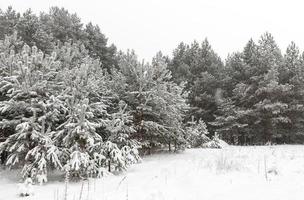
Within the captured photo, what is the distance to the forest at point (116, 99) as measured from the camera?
11.0 meters

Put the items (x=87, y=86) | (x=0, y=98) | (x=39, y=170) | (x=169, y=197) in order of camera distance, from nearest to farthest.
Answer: (x=169, y=197)
(x=39, y=170)
(x=87, y=86)
(x=0, y=98)

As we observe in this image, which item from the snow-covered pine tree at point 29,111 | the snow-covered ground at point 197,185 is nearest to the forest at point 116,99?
the snow-covered pine tree at point 29,111

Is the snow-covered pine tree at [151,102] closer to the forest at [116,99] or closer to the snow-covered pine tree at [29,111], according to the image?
the forest at [116,99]

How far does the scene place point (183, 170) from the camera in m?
10.5

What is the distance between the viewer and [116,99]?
1652cm

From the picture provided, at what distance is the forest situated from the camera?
1104 cm

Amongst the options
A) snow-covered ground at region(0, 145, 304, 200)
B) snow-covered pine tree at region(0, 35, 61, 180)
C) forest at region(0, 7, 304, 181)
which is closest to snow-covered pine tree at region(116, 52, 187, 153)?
forest at region(0, 7, 304, 181)

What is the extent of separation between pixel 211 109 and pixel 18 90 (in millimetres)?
25367

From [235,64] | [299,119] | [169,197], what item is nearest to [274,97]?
[299,119]

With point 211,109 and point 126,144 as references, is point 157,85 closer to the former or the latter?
point 126,144

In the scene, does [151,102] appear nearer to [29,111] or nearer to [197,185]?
[29,111]

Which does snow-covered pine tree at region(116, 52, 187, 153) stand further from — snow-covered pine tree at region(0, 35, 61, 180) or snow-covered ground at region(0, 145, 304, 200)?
snow-covered ground at region(0, 145, 304, 200)

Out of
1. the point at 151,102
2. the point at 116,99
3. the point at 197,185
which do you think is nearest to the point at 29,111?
the point at 116,99

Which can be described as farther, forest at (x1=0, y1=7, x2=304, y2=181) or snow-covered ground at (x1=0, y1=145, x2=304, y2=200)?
forest at (x1=0, y1=7, x2=304, y2=181)
